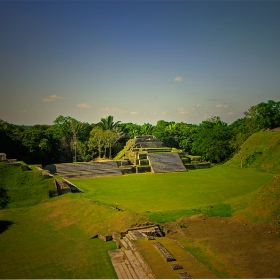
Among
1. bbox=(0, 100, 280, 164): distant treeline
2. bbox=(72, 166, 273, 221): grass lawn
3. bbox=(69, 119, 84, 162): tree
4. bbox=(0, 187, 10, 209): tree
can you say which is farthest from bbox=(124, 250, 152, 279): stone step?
bbox=(69, 119, 84, 162): tree

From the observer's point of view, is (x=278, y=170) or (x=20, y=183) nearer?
(x=20, y=183)

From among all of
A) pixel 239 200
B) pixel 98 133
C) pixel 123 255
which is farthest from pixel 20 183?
pixel 98 133

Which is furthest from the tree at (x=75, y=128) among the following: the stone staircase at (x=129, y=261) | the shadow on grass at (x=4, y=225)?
the stone staircase at (x=129, y=261)

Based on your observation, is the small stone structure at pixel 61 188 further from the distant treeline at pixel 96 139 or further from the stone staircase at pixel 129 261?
the distant treeline at pixel 96 139

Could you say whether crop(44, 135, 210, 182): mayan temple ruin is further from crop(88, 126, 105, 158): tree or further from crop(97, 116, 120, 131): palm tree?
crop(97, 116, 120, 131): palm tree

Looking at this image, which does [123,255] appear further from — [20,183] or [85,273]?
[20,183]

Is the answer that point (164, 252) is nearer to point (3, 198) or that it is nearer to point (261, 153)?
point (3, 198)

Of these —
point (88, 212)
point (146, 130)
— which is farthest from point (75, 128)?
point (88, 212)
